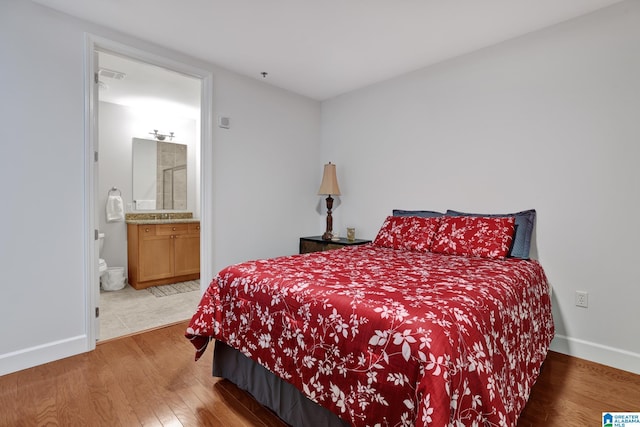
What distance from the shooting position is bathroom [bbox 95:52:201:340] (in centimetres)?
322

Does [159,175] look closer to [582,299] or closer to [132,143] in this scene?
[132,143]

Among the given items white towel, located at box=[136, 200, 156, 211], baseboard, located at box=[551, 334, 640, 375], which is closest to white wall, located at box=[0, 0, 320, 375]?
white towel, located at box=[136, 200, 156, 211]

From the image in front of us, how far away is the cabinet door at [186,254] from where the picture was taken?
429 centimetres

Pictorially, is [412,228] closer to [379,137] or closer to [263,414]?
[379,137]

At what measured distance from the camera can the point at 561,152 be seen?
2398mm

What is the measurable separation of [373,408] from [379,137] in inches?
115

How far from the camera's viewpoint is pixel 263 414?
1.67 meters

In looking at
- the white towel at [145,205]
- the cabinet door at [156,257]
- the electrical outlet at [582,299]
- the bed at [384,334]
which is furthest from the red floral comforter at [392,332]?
the white towel at [145,205]

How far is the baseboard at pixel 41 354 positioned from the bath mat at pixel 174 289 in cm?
141

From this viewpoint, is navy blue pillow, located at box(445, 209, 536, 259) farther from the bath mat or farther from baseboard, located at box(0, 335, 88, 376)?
the bath mat

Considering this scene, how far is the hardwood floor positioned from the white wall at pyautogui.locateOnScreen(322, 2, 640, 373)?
0.44m

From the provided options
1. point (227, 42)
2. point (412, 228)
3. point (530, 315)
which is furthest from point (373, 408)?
point (227, 42)

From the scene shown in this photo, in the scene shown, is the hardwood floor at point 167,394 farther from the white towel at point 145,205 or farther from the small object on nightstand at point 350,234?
the white towel at point 145,205

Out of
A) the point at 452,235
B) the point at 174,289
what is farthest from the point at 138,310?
the point at 452,235
